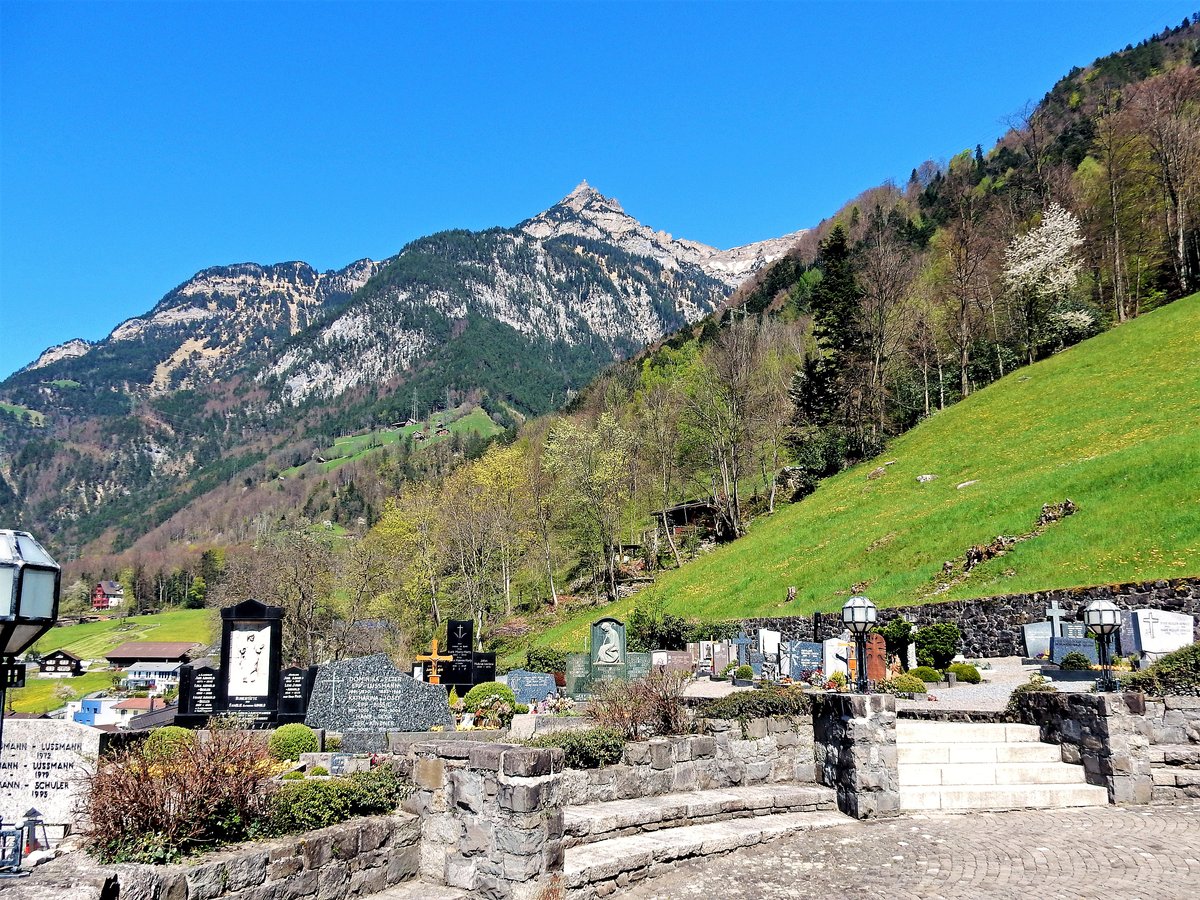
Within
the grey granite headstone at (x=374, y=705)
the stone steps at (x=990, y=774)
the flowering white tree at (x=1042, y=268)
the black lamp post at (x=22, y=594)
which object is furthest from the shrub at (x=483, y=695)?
the flowering white tree at (x=1042, y=268)

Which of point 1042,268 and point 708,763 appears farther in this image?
A: point 1042,268

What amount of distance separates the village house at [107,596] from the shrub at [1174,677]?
167 m

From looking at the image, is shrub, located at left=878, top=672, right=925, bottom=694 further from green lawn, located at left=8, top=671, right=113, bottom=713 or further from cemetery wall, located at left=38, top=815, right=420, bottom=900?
green lawn, located at left=8, top=671, right=113, bottom=713

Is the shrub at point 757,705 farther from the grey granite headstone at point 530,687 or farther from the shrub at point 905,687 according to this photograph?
the grey granite headstone at point 530,687

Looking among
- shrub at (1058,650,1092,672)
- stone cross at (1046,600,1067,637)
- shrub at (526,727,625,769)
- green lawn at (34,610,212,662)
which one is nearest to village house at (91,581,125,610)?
green lawn at (34,610,212,662)

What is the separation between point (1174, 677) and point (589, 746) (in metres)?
12.4

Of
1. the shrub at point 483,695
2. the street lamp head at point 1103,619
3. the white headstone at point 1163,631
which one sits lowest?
the shrub at point 483,695

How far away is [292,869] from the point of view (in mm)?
6305

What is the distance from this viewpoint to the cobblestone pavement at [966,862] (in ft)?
26.2

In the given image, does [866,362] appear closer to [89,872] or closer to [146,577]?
[89,872]

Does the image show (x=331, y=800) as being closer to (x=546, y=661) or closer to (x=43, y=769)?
(x=43, y=769)

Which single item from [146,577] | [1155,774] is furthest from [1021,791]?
[146,577]

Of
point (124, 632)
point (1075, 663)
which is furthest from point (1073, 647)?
point (124, 632)

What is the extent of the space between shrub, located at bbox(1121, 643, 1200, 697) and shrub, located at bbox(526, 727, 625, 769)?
11.4m
